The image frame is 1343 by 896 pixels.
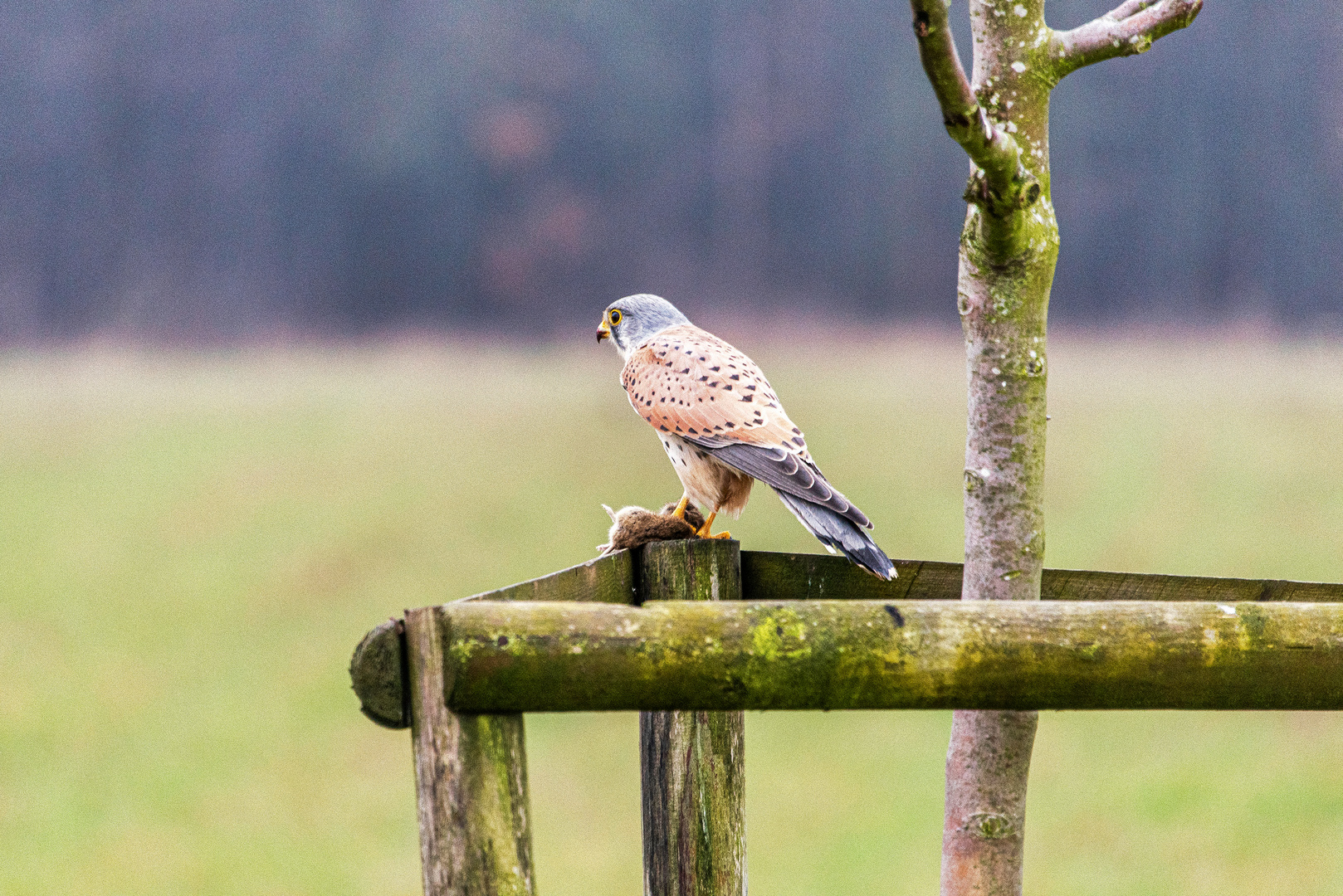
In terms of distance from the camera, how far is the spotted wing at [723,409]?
2.14m

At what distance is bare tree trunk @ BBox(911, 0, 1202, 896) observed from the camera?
178cm

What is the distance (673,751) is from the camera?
6.17ft

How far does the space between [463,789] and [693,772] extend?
2.65ft

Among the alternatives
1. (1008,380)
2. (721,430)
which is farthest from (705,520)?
(1008,380)

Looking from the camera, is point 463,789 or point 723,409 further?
point 723,409

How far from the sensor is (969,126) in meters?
1.41

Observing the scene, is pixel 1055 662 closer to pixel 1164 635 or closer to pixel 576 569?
pixel 1164 635

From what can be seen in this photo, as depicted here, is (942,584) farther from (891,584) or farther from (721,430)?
(721,430)

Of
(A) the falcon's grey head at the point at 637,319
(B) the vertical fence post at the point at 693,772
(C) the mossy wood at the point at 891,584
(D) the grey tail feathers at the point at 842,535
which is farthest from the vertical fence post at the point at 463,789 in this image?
(A) the falcon's grey head at the point at 637,319

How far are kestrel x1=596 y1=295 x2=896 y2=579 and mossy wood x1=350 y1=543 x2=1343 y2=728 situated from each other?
0.08 metres

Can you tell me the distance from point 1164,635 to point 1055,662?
0.43ft

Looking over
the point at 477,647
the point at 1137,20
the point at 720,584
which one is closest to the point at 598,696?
the point at 477,647

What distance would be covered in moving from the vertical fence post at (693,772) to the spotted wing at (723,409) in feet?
0.89

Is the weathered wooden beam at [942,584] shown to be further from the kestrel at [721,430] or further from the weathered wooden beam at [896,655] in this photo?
the weathered wooden beam at [896,655]
